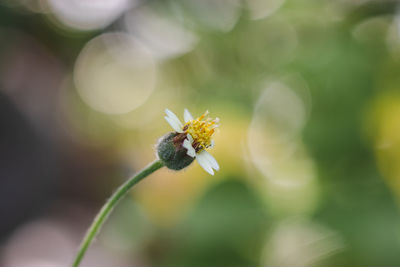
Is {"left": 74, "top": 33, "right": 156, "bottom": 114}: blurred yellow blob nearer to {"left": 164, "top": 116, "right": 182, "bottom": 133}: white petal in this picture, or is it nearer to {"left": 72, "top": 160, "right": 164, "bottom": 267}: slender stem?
{"left": 164, "top": 116, "right": 182, "bottom": 133}: white petal

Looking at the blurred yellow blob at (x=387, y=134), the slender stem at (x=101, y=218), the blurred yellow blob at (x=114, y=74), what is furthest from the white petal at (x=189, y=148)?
the blurred yellow blob at (x=114, y=74)

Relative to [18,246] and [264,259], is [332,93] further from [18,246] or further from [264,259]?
[18,246]

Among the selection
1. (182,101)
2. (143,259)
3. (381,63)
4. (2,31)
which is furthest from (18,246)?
(381,63)

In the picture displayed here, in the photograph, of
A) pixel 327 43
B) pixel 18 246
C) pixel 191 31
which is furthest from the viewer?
pixel 191 31

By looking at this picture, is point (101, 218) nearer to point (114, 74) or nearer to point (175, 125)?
point (175, 125)

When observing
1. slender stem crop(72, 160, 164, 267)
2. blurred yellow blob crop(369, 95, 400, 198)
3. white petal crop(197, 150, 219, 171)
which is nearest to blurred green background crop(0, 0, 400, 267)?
blurred yellow blob crop(369, 95, 400, 198)

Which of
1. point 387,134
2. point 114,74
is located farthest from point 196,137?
point 114,74

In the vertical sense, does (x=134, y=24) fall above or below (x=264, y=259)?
above
